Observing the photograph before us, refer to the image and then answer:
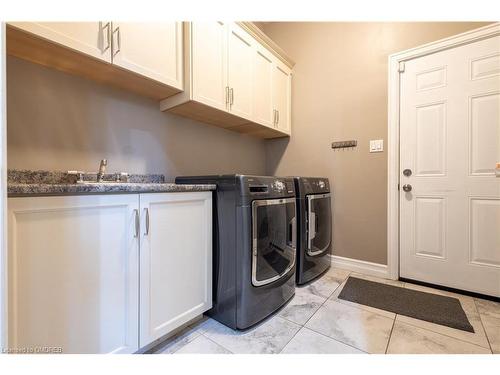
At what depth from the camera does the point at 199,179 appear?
1449 millimetres

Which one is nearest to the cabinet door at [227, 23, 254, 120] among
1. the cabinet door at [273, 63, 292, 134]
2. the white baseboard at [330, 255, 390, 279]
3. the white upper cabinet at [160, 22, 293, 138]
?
the white upper cabinet at [160, 22, 293, 138]

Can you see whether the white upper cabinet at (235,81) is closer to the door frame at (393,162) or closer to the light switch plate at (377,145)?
the light switch plate at (377,145)

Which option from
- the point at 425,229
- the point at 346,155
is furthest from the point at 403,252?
the point at 346,155

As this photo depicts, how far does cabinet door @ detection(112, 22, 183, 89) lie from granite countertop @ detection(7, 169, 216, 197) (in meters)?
0.68

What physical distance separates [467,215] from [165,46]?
99.0 inches

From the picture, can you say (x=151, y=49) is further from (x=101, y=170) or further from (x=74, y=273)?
(x=74, y=273)

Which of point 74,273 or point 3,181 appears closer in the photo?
point 3,181

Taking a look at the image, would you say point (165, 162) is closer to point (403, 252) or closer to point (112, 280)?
point (112, 280)

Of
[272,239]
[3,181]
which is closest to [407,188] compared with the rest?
[272,239]

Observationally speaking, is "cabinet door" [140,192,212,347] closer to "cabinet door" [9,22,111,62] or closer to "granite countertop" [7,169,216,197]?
"granite countertop" [7,169,216,197]

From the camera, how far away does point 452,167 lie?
5.84 feet

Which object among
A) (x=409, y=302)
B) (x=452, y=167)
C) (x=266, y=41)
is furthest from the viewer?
(x=266, y=41)

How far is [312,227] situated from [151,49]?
1734 mm

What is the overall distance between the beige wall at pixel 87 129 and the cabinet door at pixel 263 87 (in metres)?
0.59
